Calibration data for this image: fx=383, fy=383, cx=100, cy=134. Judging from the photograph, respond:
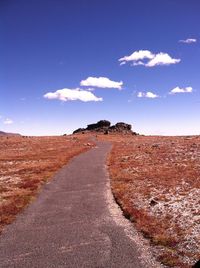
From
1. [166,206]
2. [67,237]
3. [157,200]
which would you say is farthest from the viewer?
[157,200]

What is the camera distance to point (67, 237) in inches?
813

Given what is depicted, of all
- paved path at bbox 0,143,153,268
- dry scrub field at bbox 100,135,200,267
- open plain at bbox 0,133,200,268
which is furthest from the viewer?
open plain at bbox 0,133,200,268

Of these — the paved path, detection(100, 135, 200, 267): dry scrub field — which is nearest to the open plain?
detection(100, 135, 200, 267): dry scrub field

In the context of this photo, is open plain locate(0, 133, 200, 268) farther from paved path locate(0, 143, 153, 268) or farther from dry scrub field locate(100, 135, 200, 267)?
paved path locate(0, 143, 153, 268)

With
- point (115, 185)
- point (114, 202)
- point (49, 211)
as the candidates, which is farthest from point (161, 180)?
point (49, 211)

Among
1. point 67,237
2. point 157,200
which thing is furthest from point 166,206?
point 67,237

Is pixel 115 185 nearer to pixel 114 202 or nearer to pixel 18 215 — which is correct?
pixel 114 202

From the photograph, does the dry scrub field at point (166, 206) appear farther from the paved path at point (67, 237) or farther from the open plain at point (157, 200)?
the paved path at point (67, 237)

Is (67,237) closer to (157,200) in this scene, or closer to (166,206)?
(166,206)

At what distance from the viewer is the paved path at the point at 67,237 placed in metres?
17.2

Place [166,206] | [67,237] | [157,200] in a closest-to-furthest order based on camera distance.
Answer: [67,237], [166,206], [157,200]

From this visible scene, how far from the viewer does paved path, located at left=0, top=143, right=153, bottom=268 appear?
17.2 metres

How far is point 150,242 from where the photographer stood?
1927 centimetres

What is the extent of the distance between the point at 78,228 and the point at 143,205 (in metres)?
7.16
